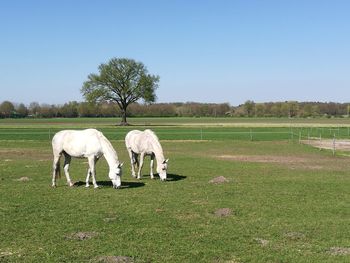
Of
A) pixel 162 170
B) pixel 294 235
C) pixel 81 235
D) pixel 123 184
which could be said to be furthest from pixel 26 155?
pixel 294 235

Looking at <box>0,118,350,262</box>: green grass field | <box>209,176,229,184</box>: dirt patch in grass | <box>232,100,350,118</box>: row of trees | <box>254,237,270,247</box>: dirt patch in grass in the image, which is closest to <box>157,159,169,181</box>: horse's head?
<box>0,118,350,262</box>: green grass field

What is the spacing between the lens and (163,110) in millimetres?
179250

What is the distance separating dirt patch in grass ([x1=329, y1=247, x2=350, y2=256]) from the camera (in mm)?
8336

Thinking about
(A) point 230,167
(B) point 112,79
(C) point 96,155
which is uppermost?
(B) point 112,79

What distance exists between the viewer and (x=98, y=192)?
1489cm

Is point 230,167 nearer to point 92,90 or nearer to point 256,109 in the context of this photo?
point 92,90

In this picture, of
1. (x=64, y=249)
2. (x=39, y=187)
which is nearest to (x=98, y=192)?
(x=39, y=187)

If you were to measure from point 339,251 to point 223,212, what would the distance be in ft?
12.4

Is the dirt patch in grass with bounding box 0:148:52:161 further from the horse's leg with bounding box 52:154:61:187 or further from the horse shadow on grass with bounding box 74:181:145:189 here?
the horse's leg with bounding box 52:154:61:187

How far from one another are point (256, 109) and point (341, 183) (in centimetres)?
17586

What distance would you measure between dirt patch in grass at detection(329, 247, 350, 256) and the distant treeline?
15693cm

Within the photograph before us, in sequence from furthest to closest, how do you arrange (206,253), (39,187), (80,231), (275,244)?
1. (39,187)
2. (80,231)
3. (275,244)
4. (206,253)

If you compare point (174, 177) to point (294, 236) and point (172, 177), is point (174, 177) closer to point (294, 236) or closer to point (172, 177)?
point (172, 177)

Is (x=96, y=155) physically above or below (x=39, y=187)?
above
